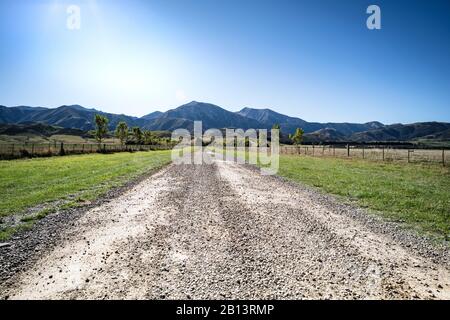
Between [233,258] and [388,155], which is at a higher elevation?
[388,155]

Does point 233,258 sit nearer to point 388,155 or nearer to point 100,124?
point 388,155

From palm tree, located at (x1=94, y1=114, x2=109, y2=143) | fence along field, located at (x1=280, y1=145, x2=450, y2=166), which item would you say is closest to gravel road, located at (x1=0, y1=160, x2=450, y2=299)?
fence along field, located at (x1=280, y1=145, x2=450, y2=166)

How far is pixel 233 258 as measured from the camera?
6.68 m

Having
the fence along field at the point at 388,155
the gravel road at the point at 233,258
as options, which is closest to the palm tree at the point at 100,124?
the fence along field at the point at 388,155

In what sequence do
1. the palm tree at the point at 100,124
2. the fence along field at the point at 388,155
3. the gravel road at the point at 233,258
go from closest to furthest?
1. the gravel road at the point at 233,258
2. the fence along field at the point at 388,155
3. the palm tree at the point at 100,124

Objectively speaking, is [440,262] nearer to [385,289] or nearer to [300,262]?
[385,289]

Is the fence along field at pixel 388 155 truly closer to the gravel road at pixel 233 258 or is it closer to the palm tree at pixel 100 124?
the gravel road at pixel 233 258

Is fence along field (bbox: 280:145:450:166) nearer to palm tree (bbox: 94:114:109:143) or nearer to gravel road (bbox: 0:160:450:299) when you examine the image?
gravel road (bbox: 0:160:450:299)

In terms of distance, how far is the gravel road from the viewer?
5199mm

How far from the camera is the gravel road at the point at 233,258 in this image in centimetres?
520

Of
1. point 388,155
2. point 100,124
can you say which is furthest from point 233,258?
point 100,124

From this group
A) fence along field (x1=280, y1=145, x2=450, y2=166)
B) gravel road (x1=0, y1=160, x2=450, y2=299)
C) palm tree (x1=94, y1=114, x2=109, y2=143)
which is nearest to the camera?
gravel road (x1=0, y1=160, x2=450, y2=299)

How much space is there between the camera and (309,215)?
10898 mm

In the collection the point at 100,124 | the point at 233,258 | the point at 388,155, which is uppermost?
the point at 100,124
